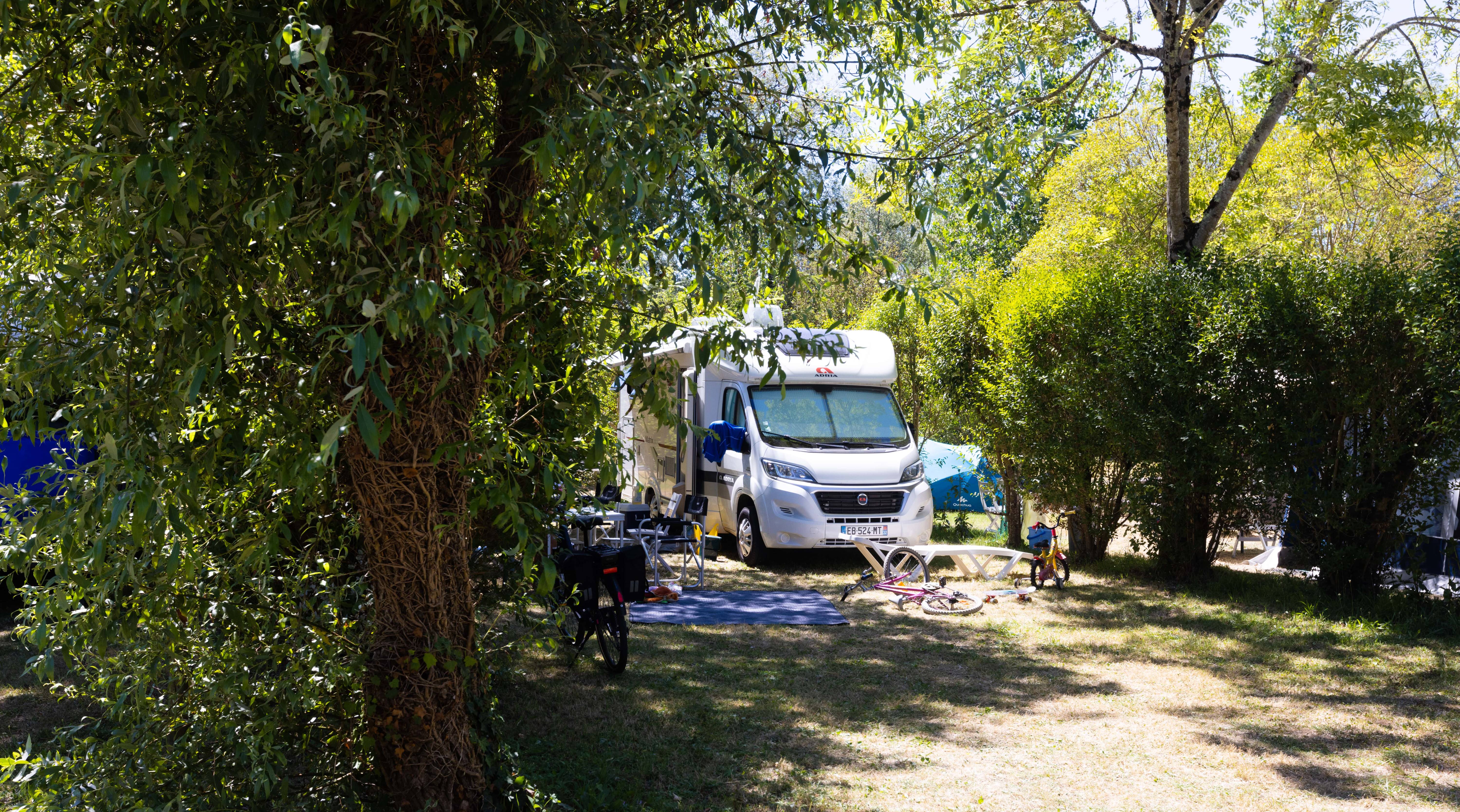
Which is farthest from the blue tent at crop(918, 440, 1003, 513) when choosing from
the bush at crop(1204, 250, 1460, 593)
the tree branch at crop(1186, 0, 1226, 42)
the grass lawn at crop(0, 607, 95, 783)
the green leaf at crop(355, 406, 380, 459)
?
the green leaf at crop(355, 406, 380, 459)

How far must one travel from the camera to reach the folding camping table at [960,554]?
9875 mm

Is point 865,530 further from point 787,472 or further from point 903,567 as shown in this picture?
point 787,472

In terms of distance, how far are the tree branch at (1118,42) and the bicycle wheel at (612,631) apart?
26.0 ft

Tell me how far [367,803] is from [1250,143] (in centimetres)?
1059

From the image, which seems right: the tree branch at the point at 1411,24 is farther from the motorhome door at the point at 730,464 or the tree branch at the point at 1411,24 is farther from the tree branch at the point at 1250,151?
the motorhome door at the point at 730,464

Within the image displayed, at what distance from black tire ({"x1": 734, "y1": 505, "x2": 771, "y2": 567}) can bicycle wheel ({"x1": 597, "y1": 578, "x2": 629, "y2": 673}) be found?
4.73 meters

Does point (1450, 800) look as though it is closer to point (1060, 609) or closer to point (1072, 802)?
point (1072, 802)

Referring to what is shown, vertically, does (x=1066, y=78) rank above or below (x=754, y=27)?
above

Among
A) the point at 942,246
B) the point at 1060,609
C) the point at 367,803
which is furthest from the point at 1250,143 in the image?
the point at 367,803

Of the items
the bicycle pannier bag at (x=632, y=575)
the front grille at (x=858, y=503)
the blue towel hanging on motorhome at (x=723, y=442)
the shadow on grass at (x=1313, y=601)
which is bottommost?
the shadow on grass at (x=1313, y=601)

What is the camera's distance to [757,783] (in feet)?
16.0

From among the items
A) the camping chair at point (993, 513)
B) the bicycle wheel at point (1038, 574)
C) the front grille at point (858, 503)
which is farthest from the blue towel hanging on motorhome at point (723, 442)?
the camping chair at point (993, 513)

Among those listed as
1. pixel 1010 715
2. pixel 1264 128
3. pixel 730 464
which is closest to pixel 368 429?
pixel 1010 715

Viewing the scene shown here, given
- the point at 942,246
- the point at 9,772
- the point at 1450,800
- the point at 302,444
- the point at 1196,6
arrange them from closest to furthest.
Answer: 1. the point at 302,444
2. the point at 9,772
3. the point at 942,246
4. the point at 1450,800
5. the point at 1196,6
